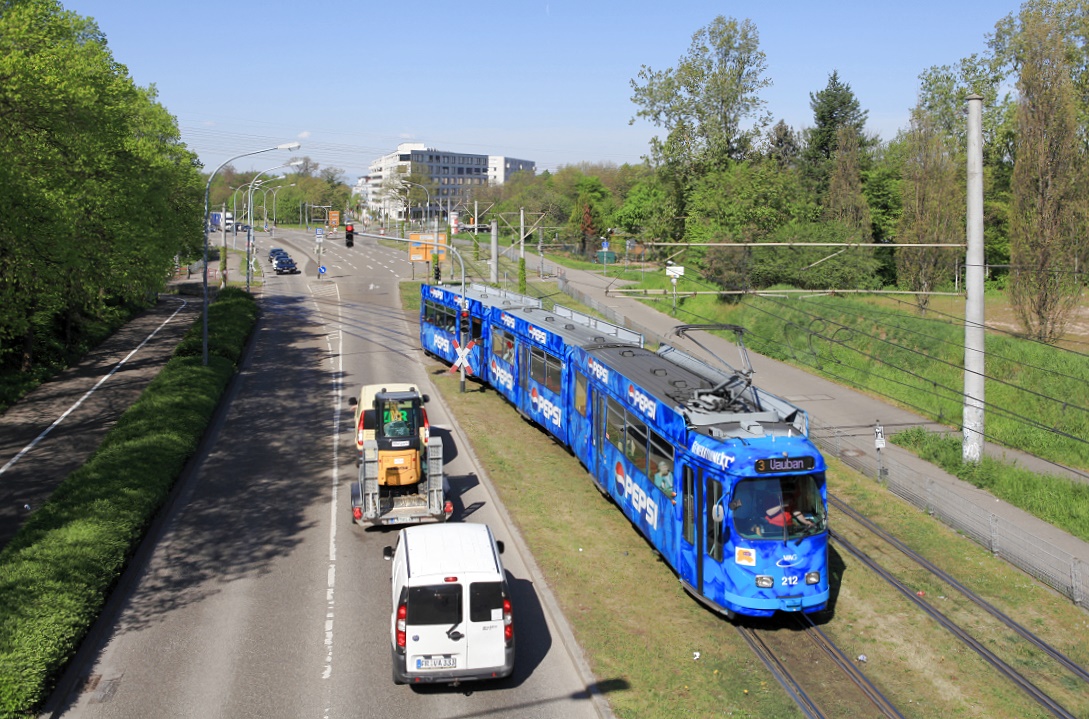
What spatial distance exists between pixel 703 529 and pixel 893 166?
6659 centimetres

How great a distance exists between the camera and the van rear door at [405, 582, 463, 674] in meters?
12.2

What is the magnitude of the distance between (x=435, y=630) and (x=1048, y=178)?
27899 mm

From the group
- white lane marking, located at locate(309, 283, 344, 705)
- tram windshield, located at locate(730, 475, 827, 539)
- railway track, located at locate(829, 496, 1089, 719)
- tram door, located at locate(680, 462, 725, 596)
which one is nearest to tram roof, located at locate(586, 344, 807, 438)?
tram door, located at locate(680, 462, 725, 596)

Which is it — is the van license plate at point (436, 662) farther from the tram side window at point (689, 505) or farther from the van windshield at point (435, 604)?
the tram side window at point (689, 505)

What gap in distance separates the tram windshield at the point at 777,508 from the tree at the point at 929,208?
1325 inches

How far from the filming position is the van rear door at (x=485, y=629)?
12312 mm

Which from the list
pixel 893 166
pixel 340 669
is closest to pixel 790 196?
pixel 893 166

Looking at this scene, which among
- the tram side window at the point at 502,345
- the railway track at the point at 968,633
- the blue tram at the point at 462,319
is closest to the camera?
the railway track at the point at 968,633

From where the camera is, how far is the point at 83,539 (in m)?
16.5

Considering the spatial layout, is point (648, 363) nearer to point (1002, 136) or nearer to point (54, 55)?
point (54, 55)

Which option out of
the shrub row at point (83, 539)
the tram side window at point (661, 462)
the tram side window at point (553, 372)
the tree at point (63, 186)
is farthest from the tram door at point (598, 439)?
the tree at point (63, 186)

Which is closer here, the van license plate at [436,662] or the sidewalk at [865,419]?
the van license plate at [436,662]

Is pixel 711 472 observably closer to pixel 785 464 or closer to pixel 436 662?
pixel 785 464

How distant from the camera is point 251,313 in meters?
50.7
